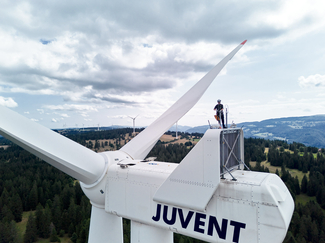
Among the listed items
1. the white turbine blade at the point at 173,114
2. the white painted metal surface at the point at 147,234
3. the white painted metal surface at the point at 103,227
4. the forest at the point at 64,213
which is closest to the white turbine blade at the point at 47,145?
the white painted metal surface at the point at 103,227

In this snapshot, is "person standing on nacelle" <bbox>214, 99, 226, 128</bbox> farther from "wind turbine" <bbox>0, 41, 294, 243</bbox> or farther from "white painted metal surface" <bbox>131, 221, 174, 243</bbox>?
"white painted metal surface" <bbox>131, 221, 174, 243</bbox>

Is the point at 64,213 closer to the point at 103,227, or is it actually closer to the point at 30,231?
the point at 30,231

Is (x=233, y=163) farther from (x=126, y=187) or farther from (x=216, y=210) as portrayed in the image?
(x=126, y=187)

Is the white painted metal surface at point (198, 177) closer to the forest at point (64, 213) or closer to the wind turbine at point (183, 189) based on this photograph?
the wind turbine at point (183, 189)

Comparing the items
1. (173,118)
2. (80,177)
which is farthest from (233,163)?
(80,177)

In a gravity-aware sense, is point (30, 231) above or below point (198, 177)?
below

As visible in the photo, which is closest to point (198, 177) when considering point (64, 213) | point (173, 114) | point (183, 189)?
point (183, 189)
